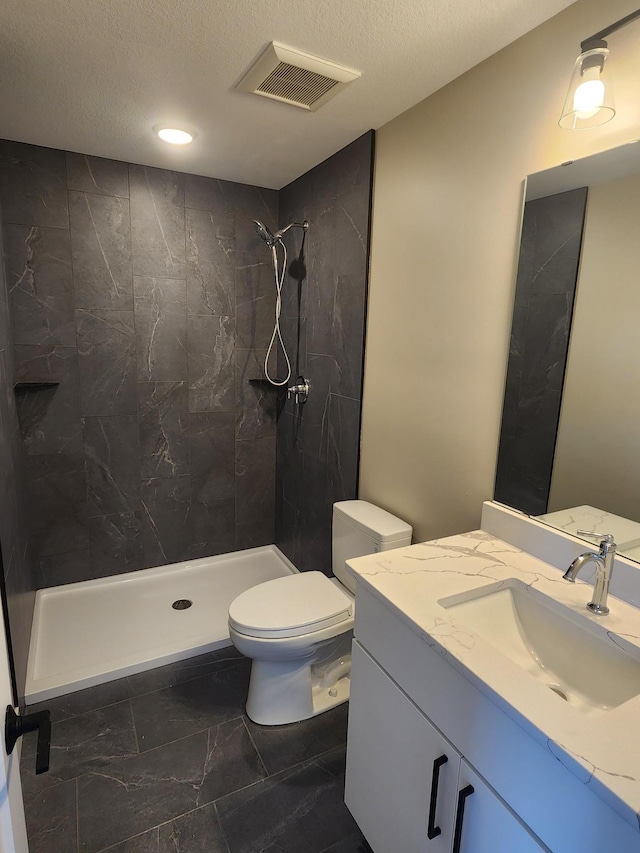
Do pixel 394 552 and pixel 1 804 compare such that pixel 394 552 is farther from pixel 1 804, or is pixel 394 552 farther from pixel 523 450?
pixel 1 804

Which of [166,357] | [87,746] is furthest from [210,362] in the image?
[87,746]

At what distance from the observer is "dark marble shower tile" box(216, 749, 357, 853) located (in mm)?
1459

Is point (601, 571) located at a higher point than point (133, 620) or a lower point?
higher

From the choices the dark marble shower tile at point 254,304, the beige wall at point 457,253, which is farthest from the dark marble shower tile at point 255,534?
the beige wall at point 457,253

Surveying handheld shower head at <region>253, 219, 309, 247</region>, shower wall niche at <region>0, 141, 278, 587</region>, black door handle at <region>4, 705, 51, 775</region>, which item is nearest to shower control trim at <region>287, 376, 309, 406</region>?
shower wall niche at <region>0, 141, 278, 587</region>

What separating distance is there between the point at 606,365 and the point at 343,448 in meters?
1.37

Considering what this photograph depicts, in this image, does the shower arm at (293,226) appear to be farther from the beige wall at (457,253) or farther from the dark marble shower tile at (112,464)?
the dark marble shower tile at (112,464)

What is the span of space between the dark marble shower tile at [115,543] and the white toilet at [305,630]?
1.26 m

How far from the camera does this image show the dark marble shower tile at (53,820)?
4.69ft

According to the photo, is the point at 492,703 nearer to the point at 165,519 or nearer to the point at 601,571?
the point at 601,571

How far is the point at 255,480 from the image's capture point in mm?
3232

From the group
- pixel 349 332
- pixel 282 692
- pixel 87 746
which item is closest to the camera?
pixel 87 746

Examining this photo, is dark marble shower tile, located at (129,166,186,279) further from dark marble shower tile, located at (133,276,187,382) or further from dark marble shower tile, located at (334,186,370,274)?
dark marble shower tile, located at (334,186,370,274)

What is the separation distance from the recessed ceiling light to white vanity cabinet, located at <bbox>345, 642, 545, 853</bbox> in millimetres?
2210
